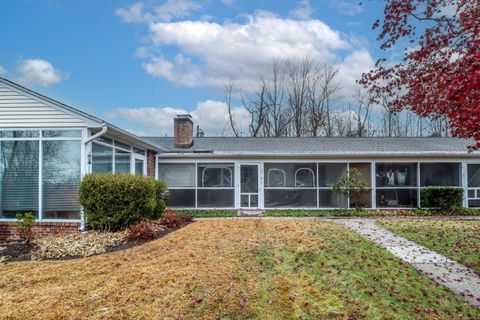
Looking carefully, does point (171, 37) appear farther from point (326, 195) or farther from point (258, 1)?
point (326, 195)

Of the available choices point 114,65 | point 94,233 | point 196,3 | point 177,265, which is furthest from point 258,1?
point 177,265

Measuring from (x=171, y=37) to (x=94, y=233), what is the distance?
948cm

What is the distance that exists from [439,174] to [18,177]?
15.1 m

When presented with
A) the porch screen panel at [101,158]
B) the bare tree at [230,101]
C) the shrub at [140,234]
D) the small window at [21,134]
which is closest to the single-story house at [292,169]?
the porch screen panel at [101,158]

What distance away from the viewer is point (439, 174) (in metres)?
15.0

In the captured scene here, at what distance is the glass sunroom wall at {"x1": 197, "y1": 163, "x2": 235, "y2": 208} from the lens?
14812 mm

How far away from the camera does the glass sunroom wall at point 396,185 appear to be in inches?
586

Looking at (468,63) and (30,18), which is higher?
(30,18)

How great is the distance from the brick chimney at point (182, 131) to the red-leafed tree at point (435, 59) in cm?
1091

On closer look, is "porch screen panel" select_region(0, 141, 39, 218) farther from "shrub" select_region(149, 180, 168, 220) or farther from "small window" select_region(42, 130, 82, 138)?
"shrub" select_region(149, 180, 168, 220)

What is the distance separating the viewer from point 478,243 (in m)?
7.76

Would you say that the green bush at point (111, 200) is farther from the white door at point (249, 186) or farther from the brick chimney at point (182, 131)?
the brick chimney at point (182, 131)

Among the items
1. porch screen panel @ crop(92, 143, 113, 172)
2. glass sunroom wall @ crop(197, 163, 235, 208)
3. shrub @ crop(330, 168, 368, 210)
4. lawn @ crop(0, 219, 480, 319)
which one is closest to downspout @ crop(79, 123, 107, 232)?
porch screen panel @ crop(92, 143, 113, 172)

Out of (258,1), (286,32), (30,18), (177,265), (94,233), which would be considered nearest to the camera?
(177,265)
